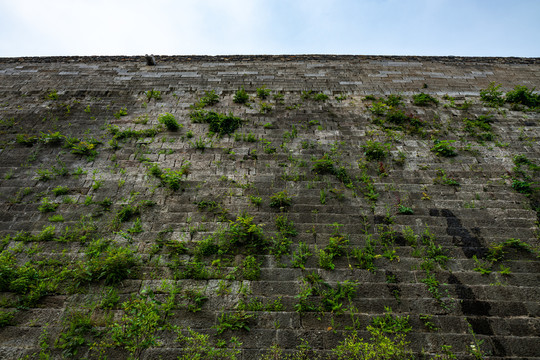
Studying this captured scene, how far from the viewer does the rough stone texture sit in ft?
12.3

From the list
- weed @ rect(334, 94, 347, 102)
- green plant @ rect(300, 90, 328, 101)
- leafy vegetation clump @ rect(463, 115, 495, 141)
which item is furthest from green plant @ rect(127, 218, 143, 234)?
leafy vegetation clump @ rect(463, 115, 495, 141)

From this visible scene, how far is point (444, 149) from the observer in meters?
6.00

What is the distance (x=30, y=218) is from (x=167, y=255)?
2.85 metres

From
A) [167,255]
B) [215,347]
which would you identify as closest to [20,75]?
[167,255]

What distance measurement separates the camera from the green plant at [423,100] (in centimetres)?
720

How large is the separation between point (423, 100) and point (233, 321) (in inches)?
284

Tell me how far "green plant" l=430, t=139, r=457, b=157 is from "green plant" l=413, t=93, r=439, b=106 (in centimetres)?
160

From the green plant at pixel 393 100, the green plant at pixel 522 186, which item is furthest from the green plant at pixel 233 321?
the green plant at pixel 393 100

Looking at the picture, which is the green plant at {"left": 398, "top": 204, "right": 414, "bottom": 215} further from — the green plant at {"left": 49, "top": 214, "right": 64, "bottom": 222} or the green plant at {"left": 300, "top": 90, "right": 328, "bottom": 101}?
the green plant at {"left": 49, "top": 214, "right": 64, "bottom": 222}

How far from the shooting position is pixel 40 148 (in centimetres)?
612

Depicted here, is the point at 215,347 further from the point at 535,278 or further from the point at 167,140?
the point at 535,278

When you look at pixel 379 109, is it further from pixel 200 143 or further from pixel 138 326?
pixel 138 326

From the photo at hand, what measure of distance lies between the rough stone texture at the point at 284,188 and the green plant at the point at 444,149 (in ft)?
0.69

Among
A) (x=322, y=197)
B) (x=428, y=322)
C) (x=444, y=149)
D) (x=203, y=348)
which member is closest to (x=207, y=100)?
(x=322, y=197)
